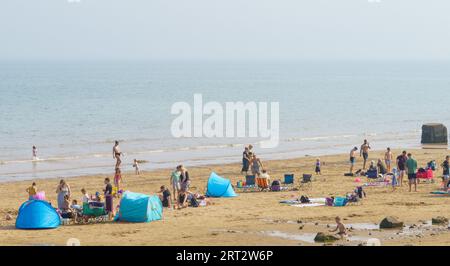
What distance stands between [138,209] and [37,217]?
8.73 feet

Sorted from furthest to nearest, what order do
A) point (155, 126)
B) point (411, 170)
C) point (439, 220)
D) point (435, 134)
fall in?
point (155, 126), point (435, 134), point (411, 170), point (439, 220)

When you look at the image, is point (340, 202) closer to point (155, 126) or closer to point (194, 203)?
point (194, 203)

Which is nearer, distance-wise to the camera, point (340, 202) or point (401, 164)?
point (340, 202)

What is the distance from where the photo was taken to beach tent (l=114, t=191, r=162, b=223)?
2234cm

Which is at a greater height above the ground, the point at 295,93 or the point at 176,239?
the point at 295,93

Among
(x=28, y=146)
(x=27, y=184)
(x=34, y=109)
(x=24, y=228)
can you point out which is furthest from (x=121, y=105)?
(x=24, y=228)

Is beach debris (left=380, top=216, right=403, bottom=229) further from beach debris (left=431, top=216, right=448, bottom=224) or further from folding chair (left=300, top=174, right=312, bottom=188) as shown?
folding chair (left=300, top=174, right=312, bottom=188)

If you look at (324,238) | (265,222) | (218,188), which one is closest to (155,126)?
(218,188)

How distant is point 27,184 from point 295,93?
106237 millimetres

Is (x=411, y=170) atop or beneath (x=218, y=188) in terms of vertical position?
atop

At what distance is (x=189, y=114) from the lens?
3669 inches

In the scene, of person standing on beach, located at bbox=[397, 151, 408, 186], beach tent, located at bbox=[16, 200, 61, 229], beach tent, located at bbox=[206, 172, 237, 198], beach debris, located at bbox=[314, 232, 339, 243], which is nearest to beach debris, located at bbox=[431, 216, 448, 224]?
beach debris, located at bbox=[314, 232, 339, 243]

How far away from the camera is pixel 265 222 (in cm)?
2208
